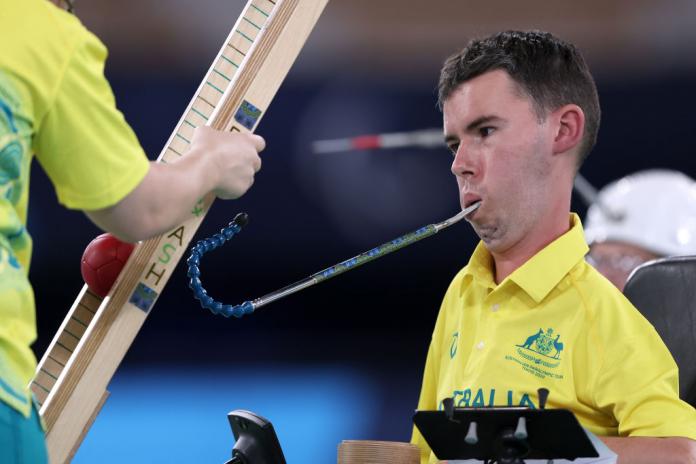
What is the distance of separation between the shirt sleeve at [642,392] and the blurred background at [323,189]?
12.9ft

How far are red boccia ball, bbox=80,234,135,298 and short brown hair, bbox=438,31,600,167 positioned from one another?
66 cm

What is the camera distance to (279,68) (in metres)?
1.88

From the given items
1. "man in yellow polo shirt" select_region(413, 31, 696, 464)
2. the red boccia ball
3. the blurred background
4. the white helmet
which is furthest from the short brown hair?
the blurred background

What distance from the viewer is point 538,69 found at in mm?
2029

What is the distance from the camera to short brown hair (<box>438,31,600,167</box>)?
202 cm

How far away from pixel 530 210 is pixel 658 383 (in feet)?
1.27

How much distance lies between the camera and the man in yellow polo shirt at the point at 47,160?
139cm

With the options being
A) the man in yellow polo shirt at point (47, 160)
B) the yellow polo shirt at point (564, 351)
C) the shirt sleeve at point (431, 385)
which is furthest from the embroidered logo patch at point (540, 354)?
the man in yellow polo shirt at point (47, 160)

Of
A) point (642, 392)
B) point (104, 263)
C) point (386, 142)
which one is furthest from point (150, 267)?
point (386, 142)

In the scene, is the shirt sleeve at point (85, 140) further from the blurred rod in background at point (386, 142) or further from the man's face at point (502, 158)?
the blurred rod in background at point (386, 142)

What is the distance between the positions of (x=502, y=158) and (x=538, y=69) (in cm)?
19

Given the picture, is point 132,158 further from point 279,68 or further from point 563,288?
point 563,288

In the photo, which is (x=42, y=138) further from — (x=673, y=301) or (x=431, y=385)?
(x=673, y=301)

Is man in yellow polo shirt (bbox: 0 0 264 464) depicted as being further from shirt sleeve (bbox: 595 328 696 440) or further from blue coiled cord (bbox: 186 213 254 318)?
shirt sleeve (bbox: 595 328 696 440)
